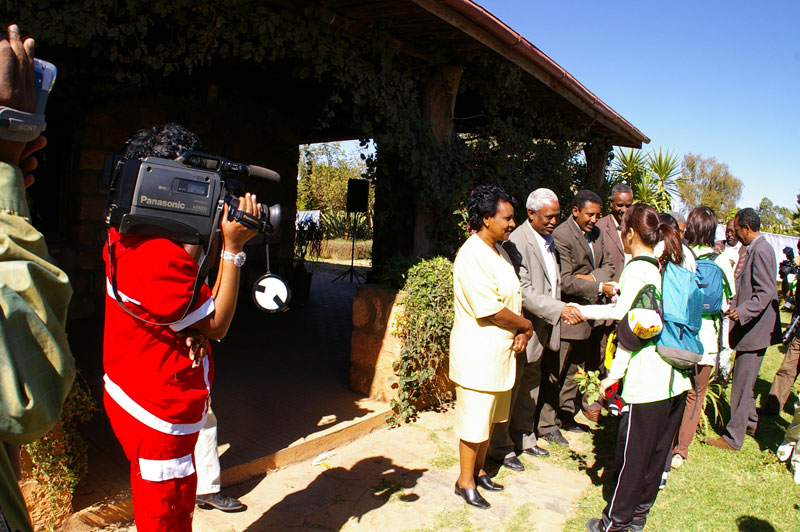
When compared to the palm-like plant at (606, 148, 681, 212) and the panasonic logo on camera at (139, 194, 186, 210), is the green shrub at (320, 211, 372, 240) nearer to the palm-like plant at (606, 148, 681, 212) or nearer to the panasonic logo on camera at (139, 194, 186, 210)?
the palm-like plant at (606, 148, 681, 212)

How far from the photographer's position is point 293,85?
6848 mm

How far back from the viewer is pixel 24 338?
3.63 feet

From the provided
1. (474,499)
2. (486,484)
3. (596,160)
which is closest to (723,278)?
(486,484)

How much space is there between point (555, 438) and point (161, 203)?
3775 mm

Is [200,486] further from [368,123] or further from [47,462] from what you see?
[368,123]

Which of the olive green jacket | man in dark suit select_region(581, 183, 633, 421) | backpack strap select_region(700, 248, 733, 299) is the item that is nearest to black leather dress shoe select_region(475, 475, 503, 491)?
man in dark suit select_region(581, 183, 633, 421)

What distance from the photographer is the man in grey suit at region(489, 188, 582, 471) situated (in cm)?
393

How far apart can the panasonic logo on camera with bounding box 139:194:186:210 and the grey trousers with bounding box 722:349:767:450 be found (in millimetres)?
4756

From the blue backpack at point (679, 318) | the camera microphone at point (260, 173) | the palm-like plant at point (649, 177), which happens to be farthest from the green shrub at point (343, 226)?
the camera microphone at point (260, 173)

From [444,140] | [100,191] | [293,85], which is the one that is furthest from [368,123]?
[100,191]

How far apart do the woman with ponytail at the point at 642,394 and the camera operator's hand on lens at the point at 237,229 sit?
2.05 metres

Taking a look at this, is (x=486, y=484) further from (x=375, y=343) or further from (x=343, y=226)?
(x=343, y=226)

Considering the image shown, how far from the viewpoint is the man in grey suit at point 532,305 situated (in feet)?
12.9

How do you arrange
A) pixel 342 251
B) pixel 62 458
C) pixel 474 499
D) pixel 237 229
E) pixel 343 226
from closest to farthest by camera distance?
1. pixel 237 229
2. pixel 62 458
3. pixel 474 499
4. pixel 342 251
5. pixel 343 226
